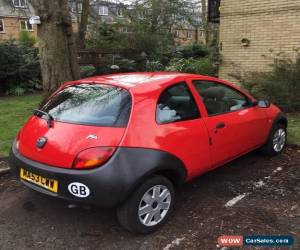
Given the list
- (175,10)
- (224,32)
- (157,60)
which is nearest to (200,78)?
(224,32)

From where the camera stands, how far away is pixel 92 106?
12.5ft

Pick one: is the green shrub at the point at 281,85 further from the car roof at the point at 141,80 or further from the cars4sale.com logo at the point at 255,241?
the cars4sale.com logo at the point at 255,241

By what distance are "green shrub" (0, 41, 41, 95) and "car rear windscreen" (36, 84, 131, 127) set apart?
31.8ft

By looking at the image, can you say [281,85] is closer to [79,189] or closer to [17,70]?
[79,189]

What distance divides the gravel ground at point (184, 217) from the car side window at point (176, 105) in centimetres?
103

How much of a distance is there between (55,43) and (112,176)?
4924 millimetres

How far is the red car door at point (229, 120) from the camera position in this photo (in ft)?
14.4

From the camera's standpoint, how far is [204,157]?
421 cm

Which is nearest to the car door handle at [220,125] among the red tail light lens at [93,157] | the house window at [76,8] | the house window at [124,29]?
the red tail light lens at [93,157]

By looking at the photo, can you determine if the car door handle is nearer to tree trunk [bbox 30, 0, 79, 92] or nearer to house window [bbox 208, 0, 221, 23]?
tree trunk [bbox 30, 0, 79, 92]

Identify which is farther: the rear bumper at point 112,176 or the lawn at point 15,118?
the lawn at point 15,118

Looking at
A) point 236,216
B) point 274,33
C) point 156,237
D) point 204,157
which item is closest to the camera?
point 156,237

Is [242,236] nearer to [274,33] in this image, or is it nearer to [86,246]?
[86,246]

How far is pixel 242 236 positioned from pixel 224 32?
8597mm
